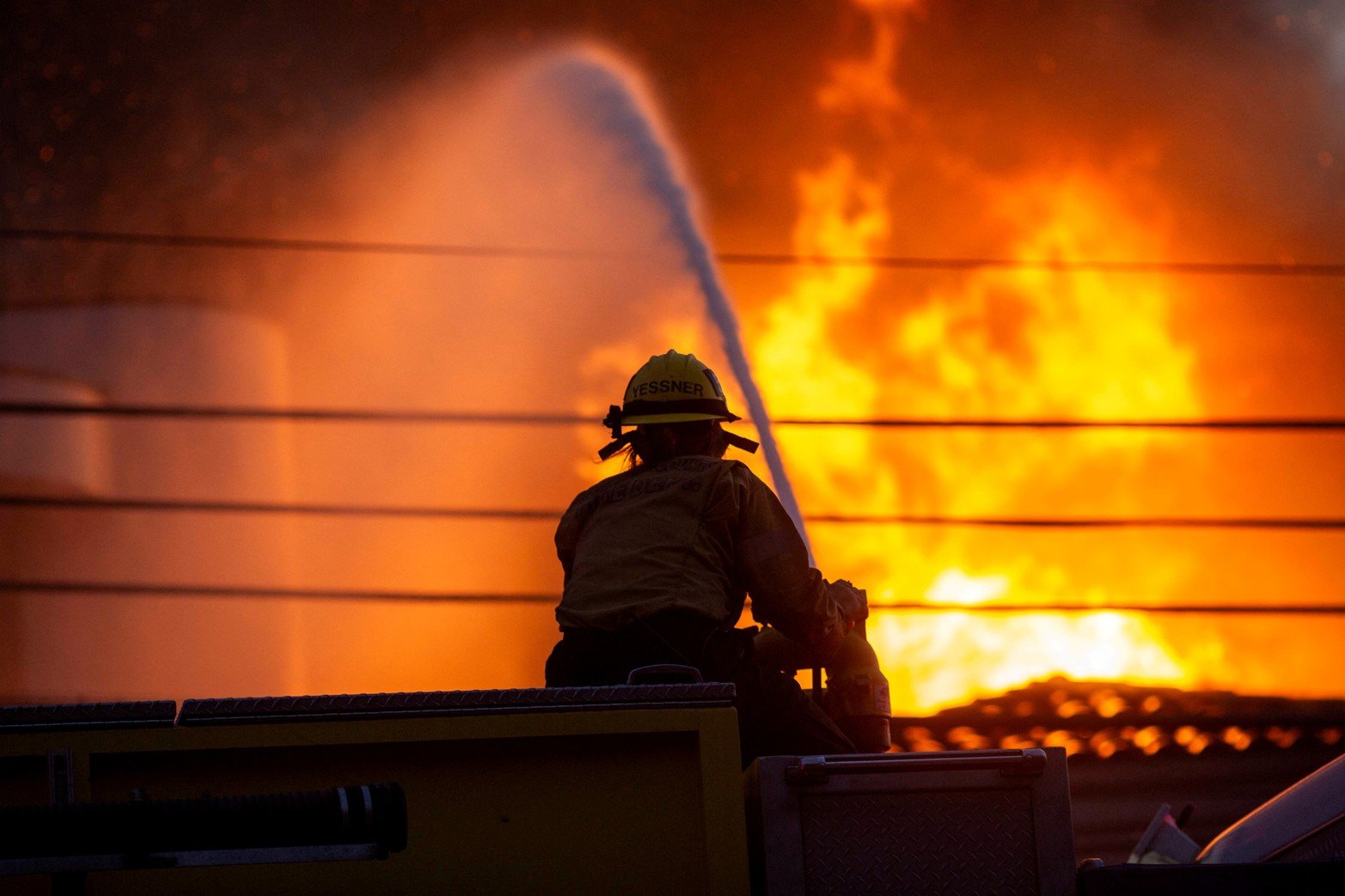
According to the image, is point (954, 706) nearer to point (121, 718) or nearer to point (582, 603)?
point (582, 603)

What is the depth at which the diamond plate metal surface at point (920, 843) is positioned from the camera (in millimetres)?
2982

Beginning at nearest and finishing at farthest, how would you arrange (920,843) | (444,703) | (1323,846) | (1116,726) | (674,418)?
(444,703), (920,843), (1323,846), (674,418), (1116,726)

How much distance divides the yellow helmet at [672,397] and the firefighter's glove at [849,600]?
17.7 inches

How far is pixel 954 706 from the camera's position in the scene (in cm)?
1002

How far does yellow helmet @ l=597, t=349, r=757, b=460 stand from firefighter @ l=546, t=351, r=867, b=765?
0.62ft

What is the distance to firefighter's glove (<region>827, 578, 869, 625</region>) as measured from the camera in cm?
410

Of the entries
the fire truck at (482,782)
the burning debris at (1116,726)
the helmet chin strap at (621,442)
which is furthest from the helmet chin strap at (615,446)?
the burning debris at (1116,726)

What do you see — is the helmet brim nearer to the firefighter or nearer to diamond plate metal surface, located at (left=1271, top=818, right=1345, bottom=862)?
the firefighter

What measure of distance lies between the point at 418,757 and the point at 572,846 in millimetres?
323

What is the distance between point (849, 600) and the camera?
412 centimetres

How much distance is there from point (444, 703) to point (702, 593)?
3.82 ft

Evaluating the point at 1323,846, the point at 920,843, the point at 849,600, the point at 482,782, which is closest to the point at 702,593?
the point at 849,600

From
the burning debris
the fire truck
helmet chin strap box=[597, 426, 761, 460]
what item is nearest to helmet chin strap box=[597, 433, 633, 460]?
helmet chin strap box=[597, 426, 761, 460]

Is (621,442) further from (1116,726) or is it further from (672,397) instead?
(1116,726)
